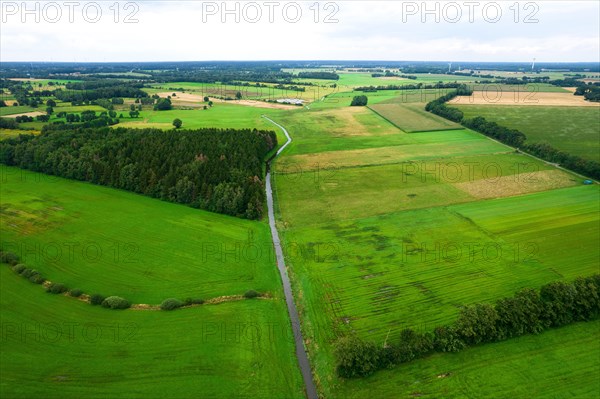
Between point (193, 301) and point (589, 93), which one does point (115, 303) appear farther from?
point (589, 93)

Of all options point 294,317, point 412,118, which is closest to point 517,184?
point 294,317

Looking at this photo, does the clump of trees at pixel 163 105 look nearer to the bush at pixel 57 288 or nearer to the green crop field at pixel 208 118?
the green crop field at pixel 208 118

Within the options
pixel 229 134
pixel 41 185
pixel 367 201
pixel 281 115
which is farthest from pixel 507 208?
pixel 281 115

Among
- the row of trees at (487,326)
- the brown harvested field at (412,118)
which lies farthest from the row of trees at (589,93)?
the row of trees at (487,326)

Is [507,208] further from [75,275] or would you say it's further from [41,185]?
[41,185]

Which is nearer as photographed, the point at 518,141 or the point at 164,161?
the point at 164,161

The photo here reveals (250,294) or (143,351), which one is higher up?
(250,294)
